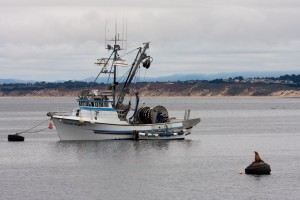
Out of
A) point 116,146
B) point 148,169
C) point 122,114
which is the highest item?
point 122,114

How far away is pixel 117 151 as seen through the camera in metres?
84.6

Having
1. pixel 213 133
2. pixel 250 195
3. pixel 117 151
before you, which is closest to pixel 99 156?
pixel 117 151

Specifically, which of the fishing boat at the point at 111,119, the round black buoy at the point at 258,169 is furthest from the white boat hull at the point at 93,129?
the round black buoy at the point at 258,169

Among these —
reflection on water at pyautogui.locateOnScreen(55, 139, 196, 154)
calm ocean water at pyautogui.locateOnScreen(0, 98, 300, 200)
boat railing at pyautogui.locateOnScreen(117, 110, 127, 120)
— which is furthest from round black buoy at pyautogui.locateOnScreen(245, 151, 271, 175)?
boat railing at pyautogui.locateOnScreen(117, 110, 127, 120)

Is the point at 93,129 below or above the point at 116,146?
above

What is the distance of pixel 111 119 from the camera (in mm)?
91375

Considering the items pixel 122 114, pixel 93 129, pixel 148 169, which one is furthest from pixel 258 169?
pixel 93 129

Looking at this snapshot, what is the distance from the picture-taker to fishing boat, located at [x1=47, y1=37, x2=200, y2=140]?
91250 millimetres

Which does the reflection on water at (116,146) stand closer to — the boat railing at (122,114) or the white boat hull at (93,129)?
the white boat hull at (93,129)

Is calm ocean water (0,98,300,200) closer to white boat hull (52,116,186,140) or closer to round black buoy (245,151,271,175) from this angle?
round black buoy (245,151,271,175)

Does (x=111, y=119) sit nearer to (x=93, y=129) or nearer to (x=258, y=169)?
(x=93, y=129)

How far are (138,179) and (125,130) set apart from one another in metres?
27.8

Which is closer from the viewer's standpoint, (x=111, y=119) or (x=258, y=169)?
(x=258, y=169)

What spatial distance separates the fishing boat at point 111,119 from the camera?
9125cm
